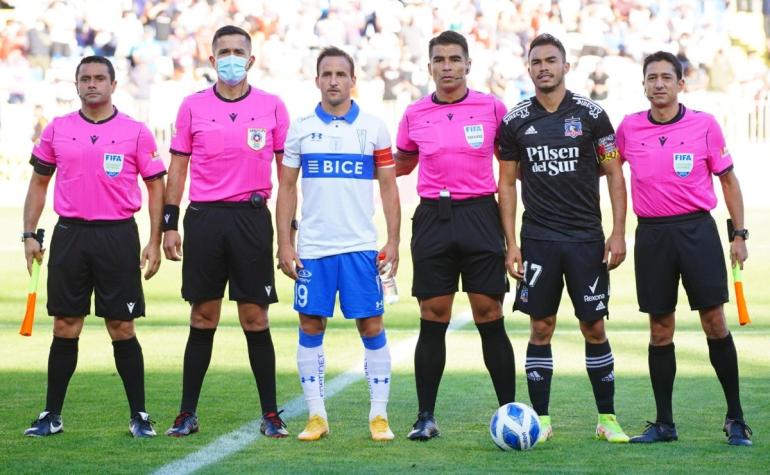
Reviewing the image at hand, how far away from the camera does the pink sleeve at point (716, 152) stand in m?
6.90

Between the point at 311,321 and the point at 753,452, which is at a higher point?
the point at 311,321

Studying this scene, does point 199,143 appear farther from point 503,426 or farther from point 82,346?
point 82,346

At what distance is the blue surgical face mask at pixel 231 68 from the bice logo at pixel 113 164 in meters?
0.66

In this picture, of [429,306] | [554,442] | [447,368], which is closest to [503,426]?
[554,442]

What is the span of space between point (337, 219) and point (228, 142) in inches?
27.2

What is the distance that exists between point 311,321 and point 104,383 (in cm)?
232

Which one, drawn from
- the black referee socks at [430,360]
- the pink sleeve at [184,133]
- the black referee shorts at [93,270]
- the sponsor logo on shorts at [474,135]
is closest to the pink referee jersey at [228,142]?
the pink sleeve at [184,133]

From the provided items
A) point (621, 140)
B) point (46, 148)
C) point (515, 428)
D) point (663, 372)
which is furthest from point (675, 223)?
point (46, 148)

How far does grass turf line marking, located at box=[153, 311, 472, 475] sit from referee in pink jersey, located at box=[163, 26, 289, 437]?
0.51 ft

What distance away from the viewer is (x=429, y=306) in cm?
713

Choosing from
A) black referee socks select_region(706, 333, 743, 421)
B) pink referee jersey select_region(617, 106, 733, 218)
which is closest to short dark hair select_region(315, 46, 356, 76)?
pink referee jersey select_region(617, 106, 733, 218)

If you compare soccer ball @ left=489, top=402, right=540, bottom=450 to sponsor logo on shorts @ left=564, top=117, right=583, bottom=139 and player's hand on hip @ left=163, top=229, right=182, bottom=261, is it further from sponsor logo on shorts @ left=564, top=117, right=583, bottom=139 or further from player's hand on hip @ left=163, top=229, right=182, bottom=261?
player's hand on hip @ left=163, top=229, right=182, bottom=261

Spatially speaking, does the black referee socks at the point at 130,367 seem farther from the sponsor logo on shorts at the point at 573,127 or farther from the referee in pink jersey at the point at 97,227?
the sponsor logo on shorts at the point at 573,127

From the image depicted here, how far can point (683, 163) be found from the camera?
22.5ft
